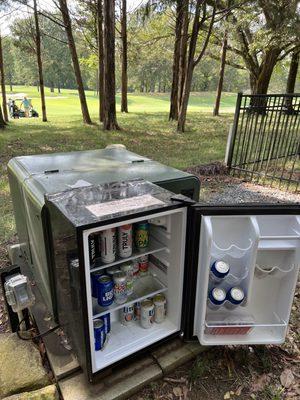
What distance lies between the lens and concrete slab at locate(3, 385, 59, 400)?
5.82 ft

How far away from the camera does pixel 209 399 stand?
1.91 metres

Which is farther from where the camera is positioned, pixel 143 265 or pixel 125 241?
pixel 143 265

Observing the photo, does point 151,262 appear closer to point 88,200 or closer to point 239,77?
point 88,200

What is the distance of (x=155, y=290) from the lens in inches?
86.9

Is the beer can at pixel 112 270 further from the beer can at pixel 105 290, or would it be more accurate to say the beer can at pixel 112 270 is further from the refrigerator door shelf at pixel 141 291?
the refrigerator door shelf at pixel 141 291

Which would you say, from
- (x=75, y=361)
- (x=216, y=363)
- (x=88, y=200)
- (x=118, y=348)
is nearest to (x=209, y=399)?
(x=216, y=363)

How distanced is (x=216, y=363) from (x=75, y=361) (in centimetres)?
96

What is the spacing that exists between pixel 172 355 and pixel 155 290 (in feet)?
1.45

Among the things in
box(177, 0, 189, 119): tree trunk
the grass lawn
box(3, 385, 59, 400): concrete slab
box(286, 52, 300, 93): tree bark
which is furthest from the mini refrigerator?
box(286, 52, 300, 93): tree bark

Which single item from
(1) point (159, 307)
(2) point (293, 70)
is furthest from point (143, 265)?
(2) point (293, 70)

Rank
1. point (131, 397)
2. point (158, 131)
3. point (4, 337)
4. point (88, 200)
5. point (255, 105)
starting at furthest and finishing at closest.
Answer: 1. point (158, 131)
2. point (255, 105)
3. point (4, 337)
4. point (131, 397)
5. point (88, 200)

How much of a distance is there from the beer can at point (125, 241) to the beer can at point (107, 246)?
4cm

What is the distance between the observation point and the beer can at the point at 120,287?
195 cm

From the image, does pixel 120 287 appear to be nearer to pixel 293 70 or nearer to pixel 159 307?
pixel 159 307
